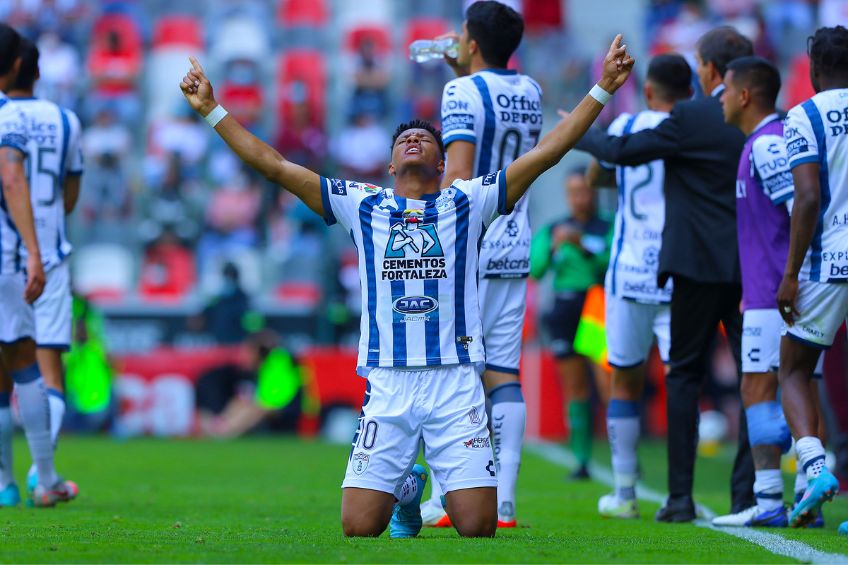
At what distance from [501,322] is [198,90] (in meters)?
2.02

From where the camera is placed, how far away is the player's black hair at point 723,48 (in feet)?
24.7

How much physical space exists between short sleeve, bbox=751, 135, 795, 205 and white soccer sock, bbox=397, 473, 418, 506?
2286 mm

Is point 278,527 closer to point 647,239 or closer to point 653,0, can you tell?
point 647,239

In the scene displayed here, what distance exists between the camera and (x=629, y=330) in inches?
308

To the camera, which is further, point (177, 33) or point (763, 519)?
point (177, 33)

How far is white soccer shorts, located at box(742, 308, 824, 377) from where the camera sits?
22.4 ft

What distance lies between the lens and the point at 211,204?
67.9 ft

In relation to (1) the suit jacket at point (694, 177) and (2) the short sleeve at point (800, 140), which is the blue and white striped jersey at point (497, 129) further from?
(2) the short sleeve at point (800, 140)

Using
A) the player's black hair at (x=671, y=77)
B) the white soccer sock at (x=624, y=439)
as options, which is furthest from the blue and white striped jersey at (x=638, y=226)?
the white soccer sock at (x=624, y=439)

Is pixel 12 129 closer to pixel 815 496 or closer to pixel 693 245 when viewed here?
pixel 693 245

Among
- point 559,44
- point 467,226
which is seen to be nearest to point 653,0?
point 559,44

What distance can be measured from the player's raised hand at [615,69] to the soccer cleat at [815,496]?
1906mm

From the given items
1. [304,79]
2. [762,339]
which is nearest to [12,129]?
[762,339]

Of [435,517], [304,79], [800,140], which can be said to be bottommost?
[435,517]
